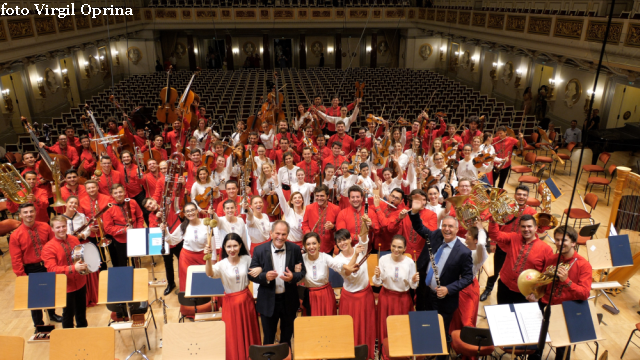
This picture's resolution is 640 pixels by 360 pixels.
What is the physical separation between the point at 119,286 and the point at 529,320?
4088 millimetres

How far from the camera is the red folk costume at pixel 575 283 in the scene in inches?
152

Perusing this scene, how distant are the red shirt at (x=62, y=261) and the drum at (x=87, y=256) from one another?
0.08 metres

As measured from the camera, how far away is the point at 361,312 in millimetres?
4234

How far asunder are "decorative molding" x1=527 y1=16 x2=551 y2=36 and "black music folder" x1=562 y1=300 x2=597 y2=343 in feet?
35.1

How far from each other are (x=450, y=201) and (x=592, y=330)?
5.75ft

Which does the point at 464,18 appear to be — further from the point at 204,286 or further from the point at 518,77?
the point at 204,286

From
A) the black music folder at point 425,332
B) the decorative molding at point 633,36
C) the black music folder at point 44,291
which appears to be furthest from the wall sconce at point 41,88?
the decorative molding at point 633,36

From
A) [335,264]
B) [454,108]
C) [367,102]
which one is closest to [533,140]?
[454,108]

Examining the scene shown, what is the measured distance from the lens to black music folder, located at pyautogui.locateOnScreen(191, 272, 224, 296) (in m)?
4.40

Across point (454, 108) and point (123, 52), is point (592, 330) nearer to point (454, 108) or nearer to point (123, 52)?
point (454, 108)

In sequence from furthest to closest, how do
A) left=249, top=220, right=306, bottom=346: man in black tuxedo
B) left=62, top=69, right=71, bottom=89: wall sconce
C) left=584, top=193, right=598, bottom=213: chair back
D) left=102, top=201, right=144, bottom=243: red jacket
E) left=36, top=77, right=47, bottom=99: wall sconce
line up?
left=62, top=69, right=71, bottom=89: wall sconce → left=36, top=77, right=47, bottom=99: wall sconce → left=584, top=193, right=598, bottom=213: chair back → left=102, top=201, right=144, bottom=243: red jacket → left=249, top=220, right=306, bottom=346: man in black tuxedo

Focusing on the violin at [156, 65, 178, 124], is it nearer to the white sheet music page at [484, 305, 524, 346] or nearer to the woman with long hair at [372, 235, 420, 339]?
the woman with long hair at [372, 235, 420, 339]

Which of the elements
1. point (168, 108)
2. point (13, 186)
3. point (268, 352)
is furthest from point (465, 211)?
point (168, 108)

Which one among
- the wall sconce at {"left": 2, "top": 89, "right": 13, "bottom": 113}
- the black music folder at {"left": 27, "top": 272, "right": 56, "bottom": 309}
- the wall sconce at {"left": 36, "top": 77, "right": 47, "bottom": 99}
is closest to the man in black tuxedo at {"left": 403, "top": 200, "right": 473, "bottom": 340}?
the black music folder at {"left": 27, "top": 272, "right": 56, "bottom": 309}
